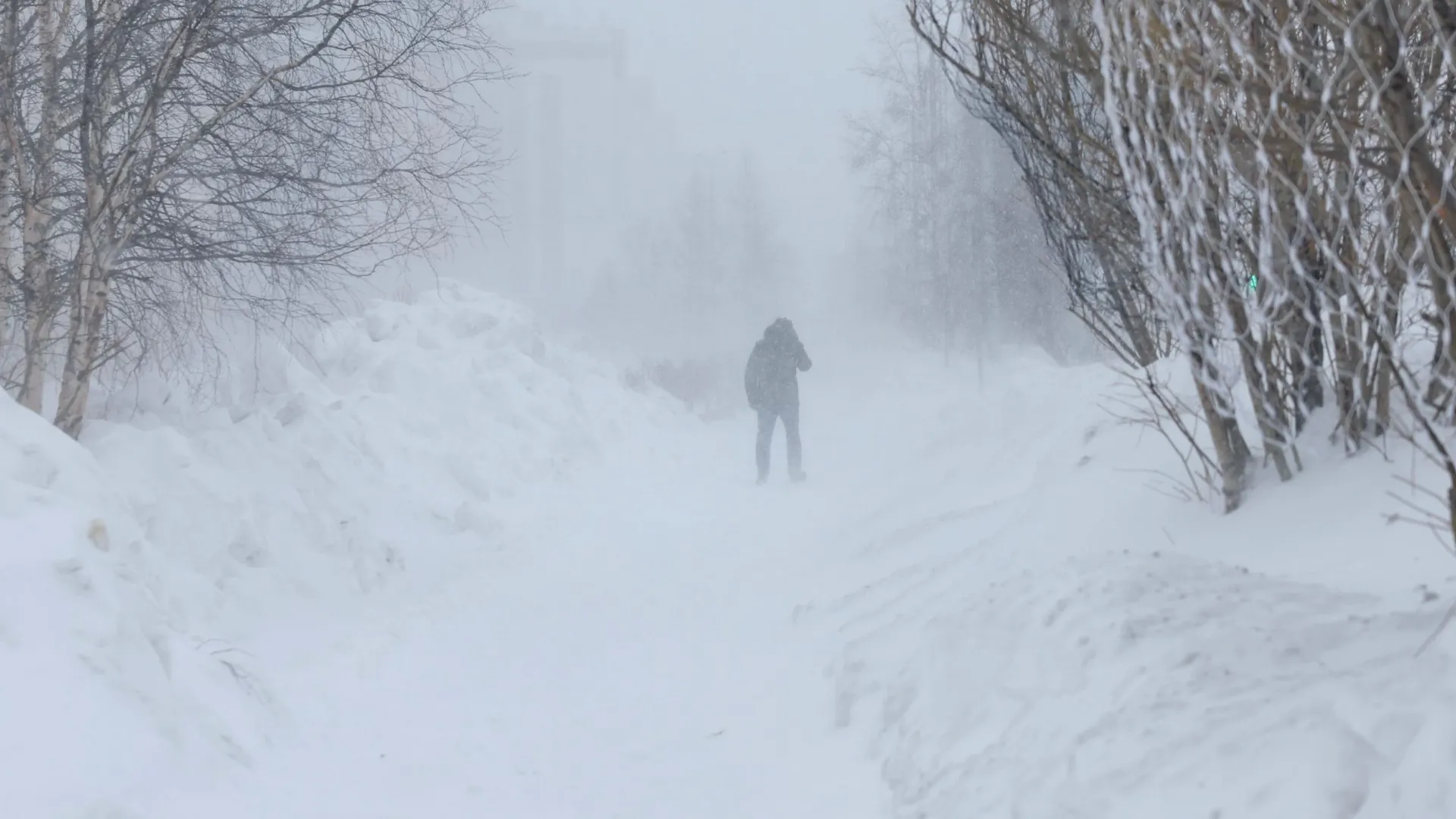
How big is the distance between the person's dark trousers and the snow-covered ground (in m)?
3.10

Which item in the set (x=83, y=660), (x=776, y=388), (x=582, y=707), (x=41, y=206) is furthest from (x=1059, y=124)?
(x=776, y=388)

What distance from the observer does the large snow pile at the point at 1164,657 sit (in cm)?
197

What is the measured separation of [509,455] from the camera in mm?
9484

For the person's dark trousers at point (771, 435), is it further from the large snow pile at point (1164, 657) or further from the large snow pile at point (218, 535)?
the large snow pile at point (1164, 657)

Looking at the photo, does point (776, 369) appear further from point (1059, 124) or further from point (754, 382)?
point (1059, 124)

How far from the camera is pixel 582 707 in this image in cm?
407

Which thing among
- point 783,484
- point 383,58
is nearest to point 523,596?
point 383,58

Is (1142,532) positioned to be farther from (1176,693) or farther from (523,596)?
(523,596)

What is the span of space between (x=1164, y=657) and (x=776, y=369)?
8.18m

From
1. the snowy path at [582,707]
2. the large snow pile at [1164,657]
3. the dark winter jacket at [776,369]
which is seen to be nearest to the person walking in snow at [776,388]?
the dark winter jacket at [776,369]

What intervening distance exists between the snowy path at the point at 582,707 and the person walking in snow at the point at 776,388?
3549 millimetres

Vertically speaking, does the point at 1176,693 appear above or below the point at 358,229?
below

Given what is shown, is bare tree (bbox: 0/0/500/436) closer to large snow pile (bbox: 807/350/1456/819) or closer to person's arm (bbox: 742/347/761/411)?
large snow pile (bbox: 807/350/1456/819)

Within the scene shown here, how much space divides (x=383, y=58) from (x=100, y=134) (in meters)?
1.56
